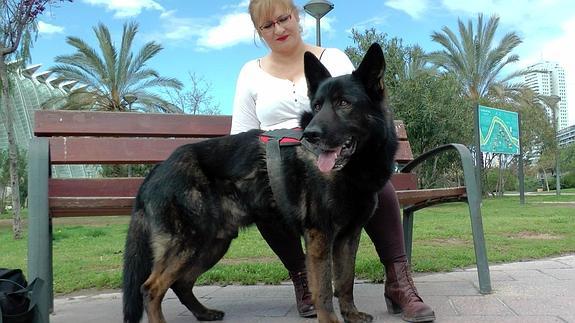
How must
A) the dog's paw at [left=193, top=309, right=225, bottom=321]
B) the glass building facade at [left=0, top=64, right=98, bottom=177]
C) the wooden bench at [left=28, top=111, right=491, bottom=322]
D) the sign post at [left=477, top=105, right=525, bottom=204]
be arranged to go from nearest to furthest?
1. the dog's paw at [left=193, top=309, right=225, bottom=321]
2. the wooden bench at [left=28, top=111, right=491, bottom=322]
3. the sign post at [left=477, top=105, right=525, bottom=204]
4. the glass building facade at [left=0, top=64, right=98, bottom=177]

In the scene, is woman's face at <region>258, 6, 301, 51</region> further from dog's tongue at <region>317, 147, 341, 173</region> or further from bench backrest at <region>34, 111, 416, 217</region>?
dog's tongue at <region>317, 147, 341, 173</region>

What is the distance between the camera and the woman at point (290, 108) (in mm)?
3258

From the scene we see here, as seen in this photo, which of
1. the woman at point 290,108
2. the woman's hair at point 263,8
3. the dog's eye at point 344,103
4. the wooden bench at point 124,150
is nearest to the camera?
the dog's eye at point 344,103

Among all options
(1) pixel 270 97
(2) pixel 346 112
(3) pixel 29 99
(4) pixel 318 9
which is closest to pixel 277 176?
(2) pixel 346 112

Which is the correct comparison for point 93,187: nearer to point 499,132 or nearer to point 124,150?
point 124,150

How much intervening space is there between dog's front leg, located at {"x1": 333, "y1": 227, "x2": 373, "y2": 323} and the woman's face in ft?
4.95

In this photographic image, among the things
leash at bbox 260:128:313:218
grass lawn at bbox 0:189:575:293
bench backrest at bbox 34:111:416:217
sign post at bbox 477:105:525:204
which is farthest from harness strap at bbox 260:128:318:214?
sign post at bbox 477:105:525:204

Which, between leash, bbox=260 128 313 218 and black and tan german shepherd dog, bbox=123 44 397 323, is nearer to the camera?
black and tan german shepherd dog, bbox=123 44 397 323

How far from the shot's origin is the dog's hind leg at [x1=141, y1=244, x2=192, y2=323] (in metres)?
2.90

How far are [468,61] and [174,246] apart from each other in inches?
1171

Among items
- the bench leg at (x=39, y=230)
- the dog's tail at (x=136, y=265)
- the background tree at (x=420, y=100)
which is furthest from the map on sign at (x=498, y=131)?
the bench leg at (x=39, y=230)

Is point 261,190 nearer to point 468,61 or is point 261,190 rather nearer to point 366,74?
point 366,74

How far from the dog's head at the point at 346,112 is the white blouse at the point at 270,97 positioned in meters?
0.68

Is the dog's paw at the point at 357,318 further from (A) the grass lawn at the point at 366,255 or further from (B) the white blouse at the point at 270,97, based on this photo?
(B) the white blouse at the point at 270,97
